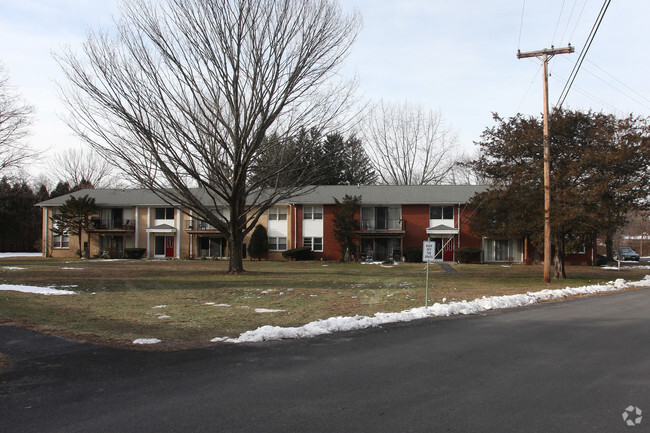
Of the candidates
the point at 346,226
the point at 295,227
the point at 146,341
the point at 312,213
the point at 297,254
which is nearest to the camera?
the point at 146,341

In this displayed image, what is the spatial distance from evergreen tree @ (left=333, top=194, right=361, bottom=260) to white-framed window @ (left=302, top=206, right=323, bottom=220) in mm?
2651

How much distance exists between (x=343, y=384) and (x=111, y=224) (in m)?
42.5

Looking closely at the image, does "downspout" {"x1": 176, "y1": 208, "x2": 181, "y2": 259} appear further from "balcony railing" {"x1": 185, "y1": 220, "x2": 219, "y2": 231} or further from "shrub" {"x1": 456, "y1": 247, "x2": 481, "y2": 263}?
"shrub" {"x1": 456, "y1": 247, "x2": 481, "y2": 263}

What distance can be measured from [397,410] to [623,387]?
2.94m

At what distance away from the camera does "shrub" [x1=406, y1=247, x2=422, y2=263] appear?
38531 mm

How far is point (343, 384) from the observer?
235 inches

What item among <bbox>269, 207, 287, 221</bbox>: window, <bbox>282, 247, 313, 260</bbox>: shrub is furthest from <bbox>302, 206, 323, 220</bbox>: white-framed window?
<bbox>282, 247, 313, 260</bbox>: shrub

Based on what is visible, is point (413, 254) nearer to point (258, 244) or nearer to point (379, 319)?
point (258, 244)

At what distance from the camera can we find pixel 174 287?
1817 centimetres

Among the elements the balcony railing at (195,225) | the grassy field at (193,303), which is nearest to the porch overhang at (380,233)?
the balcony railing at (195,225)

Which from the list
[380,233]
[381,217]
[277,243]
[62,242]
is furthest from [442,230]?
[62,242]

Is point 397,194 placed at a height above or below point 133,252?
above

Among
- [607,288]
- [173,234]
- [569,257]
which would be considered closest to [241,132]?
[607,288]

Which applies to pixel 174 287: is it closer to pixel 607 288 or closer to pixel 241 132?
pixel 241 132
